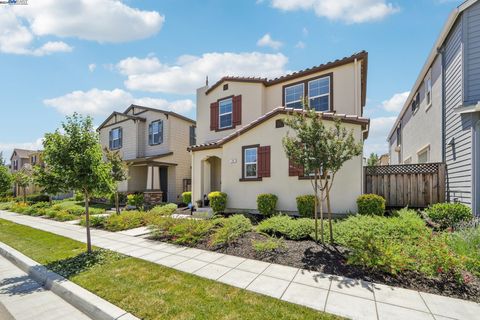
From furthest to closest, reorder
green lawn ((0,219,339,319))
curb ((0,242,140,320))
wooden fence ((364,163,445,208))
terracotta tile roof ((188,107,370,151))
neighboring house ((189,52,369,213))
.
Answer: neighboring house ((189,52,369,213)) → wooden fence ((364,163,445,208)) → terracotta tile roof ((188,107,370,151)) → curb ((0,242,140,320)) → green lawn ((0,219,339,319))

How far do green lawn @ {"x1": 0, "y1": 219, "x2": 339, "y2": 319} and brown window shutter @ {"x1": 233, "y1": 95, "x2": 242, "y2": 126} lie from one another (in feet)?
31.1

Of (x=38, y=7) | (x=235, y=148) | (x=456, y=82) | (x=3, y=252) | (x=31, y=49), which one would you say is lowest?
(x=3, y=252)

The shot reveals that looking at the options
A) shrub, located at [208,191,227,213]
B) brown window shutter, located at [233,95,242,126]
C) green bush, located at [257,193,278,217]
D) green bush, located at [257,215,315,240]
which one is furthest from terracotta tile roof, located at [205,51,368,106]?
green bush, located at [257,215,315,240]

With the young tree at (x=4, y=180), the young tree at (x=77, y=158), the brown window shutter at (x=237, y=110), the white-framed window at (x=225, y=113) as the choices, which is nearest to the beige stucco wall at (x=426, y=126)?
the brown window shutter at (x=237, y=110)

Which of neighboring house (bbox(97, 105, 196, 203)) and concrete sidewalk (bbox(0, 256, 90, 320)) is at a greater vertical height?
neighboring house (bbox(97, 105, 196, 203))

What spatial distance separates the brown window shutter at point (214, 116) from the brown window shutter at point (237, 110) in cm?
143

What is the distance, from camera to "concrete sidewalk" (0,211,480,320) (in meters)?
3.30

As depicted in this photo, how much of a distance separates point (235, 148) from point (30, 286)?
337 inches

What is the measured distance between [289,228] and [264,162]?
410 cm

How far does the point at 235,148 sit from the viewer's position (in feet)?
38.0

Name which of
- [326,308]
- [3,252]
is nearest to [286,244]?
[326,308]

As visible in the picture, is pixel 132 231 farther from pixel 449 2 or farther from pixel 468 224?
pixel 449 2

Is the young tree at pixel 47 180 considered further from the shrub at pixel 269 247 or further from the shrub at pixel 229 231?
the shrub at pixel 269 247

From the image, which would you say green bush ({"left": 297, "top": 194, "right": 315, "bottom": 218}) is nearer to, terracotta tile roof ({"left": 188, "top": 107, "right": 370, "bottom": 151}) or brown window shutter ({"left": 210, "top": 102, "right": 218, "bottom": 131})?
terracotta tile roof ({"left": 188, "top": 107, "right": 370, "bottom": 151})
